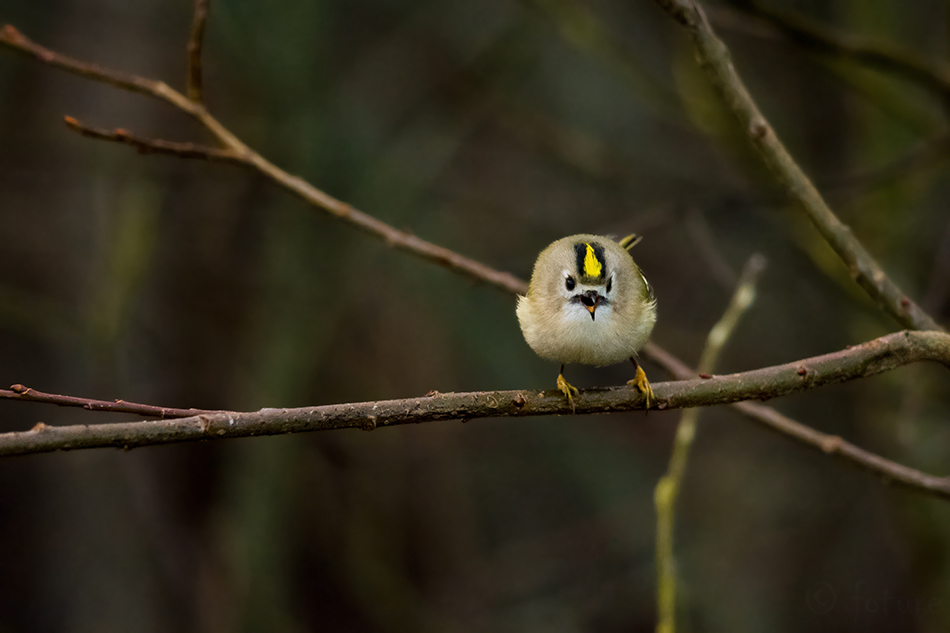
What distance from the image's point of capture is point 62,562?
4.61 metres

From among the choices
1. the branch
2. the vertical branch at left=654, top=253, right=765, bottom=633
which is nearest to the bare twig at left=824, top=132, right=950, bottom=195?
the vertical branch at left=654, top=253, right=765, bottom=633

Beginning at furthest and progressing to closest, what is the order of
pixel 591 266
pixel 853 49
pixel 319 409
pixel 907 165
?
pixel 907 165 < pixel 853 49 < pixel 591 266 < pixel 319 409

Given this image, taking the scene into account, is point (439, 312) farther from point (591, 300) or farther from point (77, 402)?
point (77, 402)

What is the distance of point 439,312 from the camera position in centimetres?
518

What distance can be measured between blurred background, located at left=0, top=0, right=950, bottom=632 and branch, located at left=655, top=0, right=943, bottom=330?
98 centimetres

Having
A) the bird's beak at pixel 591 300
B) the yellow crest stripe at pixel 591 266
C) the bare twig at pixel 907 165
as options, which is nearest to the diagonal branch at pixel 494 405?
the bird's beak at pixel 591 300

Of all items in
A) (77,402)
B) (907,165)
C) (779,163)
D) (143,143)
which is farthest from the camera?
(907,165)

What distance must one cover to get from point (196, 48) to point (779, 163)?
1793 mm

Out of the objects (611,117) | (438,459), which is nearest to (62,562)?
(438,459)

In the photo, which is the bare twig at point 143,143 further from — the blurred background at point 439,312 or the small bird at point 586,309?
the blurred background at point 439,312

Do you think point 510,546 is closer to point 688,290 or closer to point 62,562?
point 688,290

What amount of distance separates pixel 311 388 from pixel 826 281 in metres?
3.51

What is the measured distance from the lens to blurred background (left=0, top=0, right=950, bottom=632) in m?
4.12

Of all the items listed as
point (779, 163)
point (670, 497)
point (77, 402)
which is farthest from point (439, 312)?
point (77, 402)
